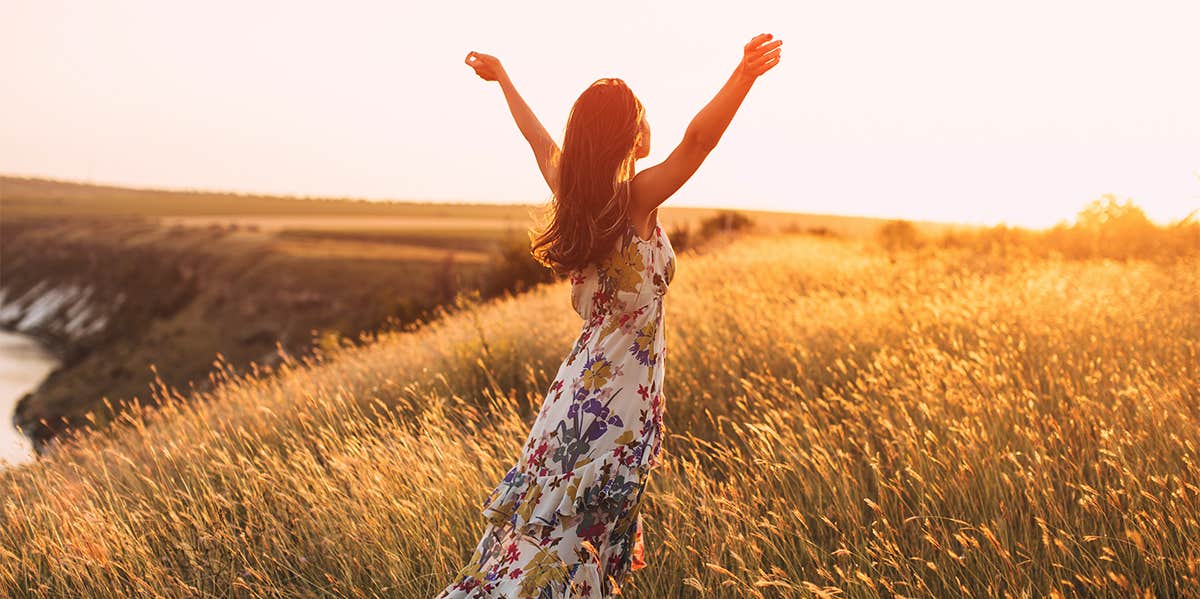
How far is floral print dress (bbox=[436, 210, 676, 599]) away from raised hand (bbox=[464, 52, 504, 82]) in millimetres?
985

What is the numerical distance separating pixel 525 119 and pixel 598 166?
2.07 feet

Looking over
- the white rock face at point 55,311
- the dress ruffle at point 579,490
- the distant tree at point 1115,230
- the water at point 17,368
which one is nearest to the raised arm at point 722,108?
the dress ruffle at point 579,490

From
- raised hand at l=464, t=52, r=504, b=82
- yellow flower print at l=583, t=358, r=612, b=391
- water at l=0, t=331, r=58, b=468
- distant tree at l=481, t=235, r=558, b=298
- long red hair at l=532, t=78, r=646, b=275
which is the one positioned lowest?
water at l=0, t=331, r=58, b=468

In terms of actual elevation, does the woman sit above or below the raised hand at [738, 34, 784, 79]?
below

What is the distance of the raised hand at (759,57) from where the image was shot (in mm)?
1977

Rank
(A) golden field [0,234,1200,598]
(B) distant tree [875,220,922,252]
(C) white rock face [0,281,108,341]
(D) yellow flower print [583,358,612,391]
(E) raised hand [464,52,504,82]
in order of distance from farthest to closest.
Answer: (C) white rock face [0,281,108,341]
(B) distant tree [875,220,922,252]
(E) raised hand [464,52,504,82]
(A) golden field [0,234,1200,598]
(D) yellow flower print [583,358,612,391]

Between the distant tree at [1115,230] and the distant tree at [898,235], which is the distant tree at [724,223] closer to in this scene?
the distant tree at [898,235]

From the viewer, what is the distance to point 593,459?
7.09 ft

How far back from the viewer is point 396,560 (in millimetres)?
2773

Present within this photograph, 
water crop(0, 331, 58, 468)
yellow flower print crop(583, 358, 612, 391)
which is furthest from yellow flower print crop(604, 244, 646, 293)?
water crop(0, 331, 58, 468)

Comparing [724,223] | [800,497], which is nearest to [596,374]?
[800,497]

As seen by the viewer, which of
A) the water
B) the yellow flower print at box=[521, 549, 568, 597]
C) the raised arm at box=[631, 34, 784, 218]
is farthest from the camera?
the water

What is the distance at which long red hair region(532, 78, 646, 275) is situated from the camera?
217cm

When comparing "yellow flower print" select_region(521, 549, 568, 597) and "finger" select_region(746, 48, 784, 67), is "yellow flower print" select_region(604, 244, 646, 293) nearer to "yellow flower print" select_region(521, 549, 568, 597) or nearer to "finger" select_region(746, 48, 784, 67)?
"finger" select_region(746, 48, 784, 67)
